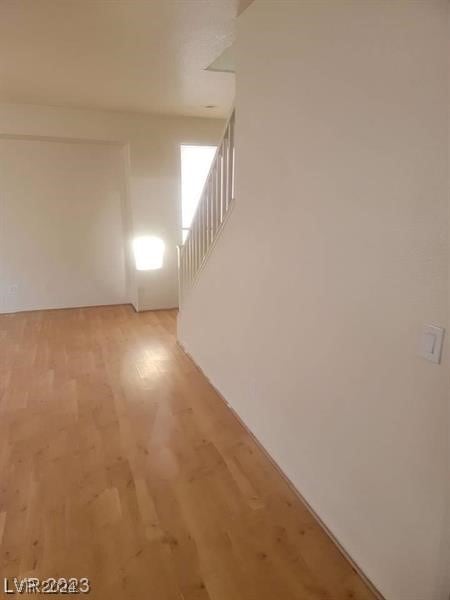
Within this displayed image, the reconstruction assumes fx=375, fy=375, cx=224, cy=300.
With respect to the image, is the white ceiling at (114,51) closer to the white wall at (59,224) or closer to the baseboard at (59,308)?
the white wall at (59,224)

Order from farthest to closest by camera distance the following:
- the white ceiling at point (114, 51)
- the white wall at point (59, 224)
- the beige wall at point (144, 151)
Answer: the white wall at point (59, 224) < the beige wall at point (144, 151) < the white ceiling at point (114, 51)

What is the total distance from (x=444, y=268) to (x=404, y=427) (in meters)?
0.56

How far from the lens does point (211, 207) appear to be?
2959 millimetres

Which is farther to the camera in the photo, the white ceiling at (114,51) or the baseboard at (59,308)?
the baseboard at (59,308)

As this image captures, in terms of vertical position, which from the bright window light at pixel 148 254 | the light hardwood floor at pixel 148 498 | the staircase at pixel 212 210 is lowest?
the light hardwood floor at pixel 148 498

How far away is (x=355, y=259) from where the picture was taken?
142 centimetres

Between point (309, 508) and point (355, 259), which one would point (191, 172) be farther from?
point (309, 508)

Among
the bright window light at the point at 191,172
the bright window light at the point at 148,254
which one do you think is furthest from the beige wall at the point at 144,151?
the bright window light at the point at 148,254

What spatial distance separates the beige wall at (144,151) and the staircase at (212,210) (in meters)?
1.37

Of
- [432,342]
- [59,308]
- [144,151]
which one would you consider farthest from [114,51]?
[59,308]

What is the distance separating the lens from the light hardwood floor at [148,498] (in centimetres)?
152

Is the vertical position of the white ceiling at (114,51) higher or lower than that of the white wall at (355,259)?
higher

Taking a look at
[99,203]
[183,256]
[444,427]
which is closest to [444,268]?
[444,427]

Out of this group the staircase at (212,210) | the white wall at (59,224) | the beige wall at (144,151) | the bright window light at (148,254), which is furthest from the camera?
the white wall at (59,224)
